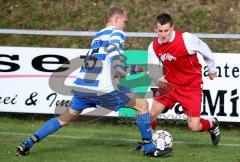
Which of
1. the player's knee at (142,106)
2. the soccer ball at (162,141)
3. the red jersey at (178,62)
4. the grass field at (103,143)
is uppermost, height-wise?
the red jersey at (178,62)

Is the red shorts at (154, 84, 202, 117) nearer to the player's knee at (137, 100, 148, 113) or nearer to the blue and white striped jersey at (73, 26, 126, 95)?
the player's knee at (137, 100, 148, 113)

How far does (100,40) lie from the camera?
850 centimetres

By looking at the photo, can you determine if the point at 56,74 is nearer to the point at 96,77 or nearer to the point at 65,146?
the point at 65,146

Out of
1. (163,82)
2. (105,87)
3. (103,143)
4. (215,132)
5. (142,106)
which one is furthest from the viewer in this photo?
(103,143)

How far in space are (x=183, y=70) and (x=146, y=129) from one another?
3.50ft

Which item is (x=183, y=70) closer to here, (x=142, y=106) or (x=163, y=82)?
(x=163, y=82)

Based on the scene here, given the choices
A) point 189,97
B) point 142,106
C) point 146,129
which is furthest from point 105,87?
point 189,97

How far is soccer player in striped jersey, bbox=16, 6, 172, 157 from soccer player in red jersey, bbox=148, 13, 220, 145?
736 mm

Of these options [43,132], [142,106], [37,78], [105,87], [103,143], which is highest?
[37,78]

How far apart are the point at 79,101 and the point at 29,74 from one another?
12.6 feet

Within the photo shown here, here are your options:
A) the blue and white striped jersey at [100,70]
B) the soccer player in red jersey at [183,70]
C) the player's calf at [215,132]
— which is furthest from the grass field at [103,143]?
the blue and white striped jersey at [100,70]

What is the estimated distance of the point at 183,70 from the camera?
30.4 feet

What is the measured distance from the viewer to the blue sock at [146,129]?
342 inches

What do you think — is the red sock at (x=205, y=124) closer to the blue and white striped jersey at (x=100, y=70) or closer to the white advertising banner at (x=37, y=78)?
the blue and white striped jersey at (x=100, y=70)
